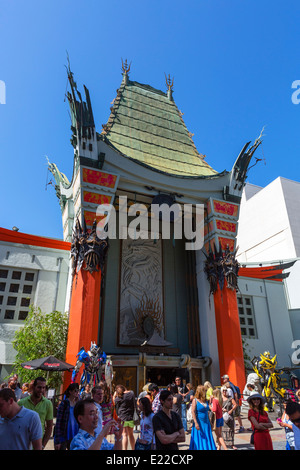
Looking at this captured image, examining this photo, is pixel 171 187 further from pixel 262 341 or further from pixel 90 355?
pixel 262 341

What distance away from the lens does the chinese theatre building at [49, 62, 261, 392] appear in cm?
1427

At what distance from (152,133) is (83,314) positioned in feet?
46.3

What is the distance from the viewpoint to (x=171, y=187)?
57.4 feet

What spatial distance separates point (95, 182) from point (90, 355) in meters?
8.19

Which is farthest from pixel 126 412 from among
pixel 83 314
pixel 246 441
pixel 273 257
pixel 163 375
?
pixel 273 257

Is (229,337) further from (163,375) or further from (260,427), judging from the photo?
(260,427)

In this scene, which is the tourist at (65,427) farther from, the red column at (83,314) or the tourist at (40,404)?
the red column at (83,314)

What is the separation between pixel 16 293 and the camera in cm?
1540

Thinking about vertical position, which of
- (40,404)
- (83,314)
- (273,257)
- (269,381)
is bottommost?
(40,404)

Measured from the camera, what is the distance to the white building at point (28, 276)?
→ 594 inches

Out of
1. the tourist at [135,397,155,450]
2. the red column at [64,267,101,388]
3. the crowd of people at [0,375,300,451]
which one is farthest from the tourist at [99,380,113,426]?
the red column at [64,267,101,388]

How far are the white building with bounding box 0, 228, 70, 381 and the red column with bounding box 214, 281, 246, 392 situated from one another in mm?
8378

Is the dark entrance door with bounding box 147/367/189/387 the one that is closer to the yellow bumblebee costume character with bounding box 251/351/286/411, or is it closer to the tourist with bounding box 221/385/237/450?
the yellow bumblebee costume character with bounding box 251/351/286/411
